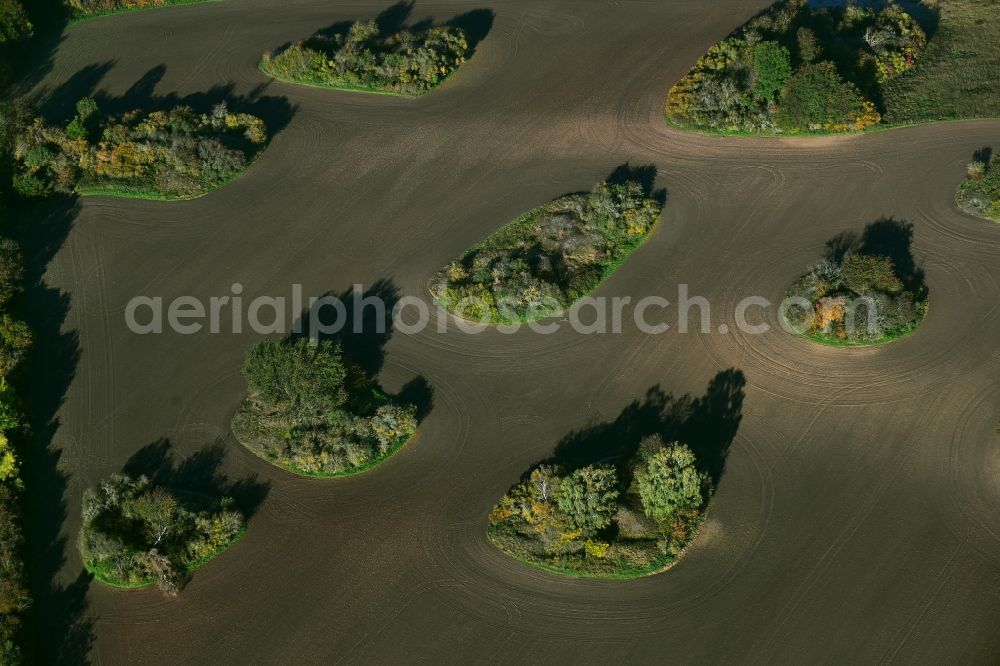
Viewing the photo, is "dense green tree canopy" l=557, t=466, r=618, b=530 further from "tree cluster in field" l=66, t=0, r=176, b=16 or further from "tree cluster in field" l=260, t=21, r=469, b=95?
"tree cluster in field" l=66, t=0, r=176, b=16

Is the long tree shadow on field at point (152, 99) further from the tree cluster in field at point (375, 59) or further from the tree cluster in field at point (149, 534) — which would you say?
the tree cluster in field at point (149, 534)

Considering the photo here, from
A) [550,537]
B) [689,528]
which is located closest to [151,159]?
[550,537]

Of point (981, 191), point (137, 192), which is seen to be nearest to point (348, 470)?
point (137, 192)

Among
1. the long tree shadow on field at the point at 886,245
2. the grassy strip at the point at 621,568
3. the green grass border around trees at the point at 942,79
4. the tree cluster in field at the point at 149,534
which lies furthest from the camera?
the green grass border around trees at the point at 942,79

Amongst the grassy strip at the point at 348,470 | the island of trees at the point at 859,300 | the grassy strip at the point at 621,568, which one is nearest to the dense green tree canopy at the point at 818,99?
the island of trees at the point at 859,300

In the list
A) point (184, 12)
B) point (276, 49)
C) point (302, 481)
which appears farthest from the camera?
point (184, 12)

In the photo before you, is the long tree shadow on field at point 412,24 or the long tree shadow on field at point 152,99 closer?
the long tree shadow on field at point 152,99

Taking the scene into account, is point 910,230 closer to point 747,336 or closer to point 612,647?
point 747,336
